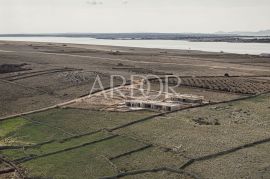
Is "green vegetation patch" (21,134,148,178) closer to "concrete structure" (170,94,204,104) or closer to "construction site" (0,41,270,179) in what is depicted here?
"construction site" (0,41,270,179)

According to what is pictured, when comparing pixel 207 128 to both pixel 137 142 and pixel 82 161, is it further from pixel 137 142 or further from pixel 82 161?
pixel 82 161

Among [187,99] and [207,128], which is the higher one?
[187,99]

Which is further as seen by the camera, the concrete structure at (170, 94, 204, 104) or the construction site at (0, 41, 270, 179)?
the concrete structure at (170, 94, 204, 104)

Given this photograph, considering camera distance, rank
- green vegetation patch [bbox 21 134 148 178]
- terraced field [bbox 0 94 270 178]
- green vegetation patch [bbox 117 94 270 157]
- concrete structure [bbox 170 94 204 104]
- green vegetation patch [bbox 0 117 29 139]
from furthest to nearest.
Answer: concrete structure [bbox 170 94 204 104], green vegetation patch [bbox 0 117 29 139], green vegetation patch [bbox 117 94 270 157], terraced field [bbox 0 94 270 178], green vegetation patch [bbox 21 134 148 178]

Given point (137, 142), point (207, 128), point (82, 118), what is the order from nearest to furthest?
point (137, 142), point (207, 128), point (82, 118)

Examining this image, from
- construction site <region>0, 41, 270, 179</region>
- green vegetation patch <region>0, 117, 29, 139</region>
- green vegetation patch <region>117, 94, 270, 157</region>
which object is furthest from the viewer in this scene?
green vegetation patch <region>0, 117, 29, 139</region>

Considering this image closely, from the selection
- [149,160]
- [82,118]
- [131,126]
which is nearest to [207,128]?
[131,126]

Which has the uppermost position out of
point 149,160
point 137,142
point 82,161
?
point 137,142

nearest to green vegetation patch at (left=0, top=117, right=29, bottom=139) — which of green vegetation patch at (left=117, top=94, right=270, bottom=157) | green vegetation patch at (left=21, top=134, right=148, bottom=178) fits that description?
green vegetation patch at (left=21, top=134, right=148, bottom=178)

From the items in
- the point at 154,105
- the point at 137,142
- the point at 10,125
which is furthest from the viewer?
the point at 154,105

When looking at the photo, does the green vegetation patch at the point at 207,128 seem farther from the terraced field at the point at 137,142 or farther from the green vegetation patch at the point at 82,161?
the green vegetation patch at the point at 82,161
